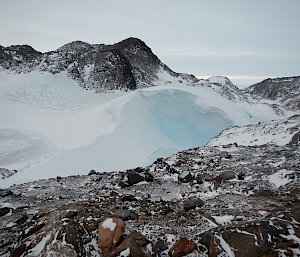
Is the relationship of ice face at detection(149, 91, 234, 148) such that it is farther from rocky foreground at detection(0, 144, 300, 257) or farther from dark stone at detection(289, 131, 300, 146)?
rocky foreground at detection(0, 144, 300, 257)

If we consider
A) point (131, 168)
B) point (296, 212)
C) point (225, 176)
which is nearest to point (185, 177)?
point (225, 176)

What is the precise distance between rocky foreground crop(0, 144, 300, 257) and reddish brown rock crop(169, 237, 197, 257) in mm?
18

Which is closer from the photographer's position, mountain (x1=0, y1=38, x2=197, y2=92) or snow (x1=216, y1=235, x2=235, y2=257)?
snow (x1=216, y1=235, x2=235, y2=257)

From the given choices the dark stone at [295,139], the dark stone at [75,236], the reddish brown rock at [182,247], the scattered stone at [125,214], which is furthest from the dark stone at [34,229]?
the dark stone at [295,139]

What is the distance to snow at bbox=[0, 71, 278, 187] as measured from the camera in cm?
1792

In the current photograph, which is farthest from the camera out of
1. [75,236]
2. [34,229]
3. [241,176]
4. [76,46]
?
[76,46]

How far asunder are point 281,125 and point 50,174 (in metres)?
15.7

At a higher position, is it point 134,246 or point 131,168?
point 134,246

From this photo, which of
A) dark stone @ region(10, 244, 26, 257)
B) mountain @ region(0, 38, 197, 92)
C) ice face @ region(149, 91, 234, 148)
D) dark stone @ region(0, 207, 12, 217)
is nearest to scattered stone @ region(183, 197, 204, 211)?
dark stone @ region(10, 244, 26, 257)

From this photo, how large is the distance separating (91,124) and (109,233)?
17167 millimetres

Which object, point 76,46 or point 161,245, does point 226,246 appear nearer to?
point 161,245

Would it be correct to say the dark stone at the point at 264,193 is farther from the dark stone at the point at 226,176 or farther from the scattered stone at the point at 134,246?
the scattered stone at the point at 134,246

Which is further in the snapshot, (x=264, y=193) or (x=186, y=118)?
(x=186, y=118)

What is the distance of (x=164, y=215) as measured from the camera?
6926 millimetres
